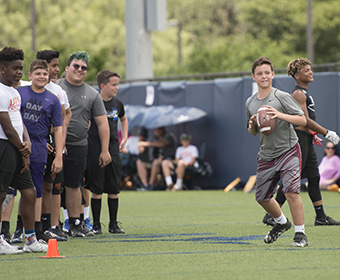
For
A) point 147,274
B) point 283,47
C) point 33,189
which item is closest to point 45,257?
point 33,189

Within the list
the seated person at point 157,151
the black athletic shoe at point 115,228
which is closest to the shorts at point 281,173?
the black athletic shoe at point 115,228

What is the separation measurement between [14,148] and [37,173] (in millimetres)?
761

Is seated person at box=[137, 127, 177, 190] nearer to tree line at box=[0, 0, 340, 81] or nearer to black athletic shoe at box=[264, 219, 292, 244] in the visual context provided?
black athletic shoe at box=[264, 219, 292, 244]

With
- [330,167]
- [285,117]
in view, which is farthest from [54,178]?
[330,167]

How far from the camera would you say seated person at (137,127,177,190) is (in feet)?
62.7

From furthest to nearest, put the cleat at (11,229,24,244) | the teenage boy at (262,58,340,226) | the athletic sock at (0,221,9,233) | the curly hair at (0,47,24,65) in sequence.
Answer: the teenage boy at (262,58,340,226)
the cleat at (11,229,24,244)
the athletic sock at (0,221,9,233)
the curly hair at (0,47,24,65)

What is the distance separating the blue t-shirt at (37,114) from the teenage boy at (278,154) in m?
2.13

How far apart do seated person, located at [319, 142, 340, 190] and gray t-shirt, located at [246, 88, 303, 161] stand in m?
8.06

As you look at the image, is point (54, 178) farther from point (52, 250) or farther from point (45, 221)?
point (52, 250)

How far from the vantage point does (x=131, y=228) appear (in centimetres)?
1061

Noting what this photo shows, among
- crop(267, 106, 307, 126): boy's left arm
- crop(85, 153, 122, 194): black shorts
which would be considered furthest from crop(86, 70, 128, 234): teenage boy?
crop(267, 106, 307, 126): boy's left arm

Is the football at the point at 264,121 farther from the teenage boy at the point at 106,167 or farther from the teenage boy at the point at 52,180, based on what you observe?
the teenage boy at the point at 106,167

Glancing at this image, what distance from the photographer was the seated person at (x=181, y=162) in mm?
18562

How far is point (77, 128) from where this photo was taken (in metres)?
9.53
